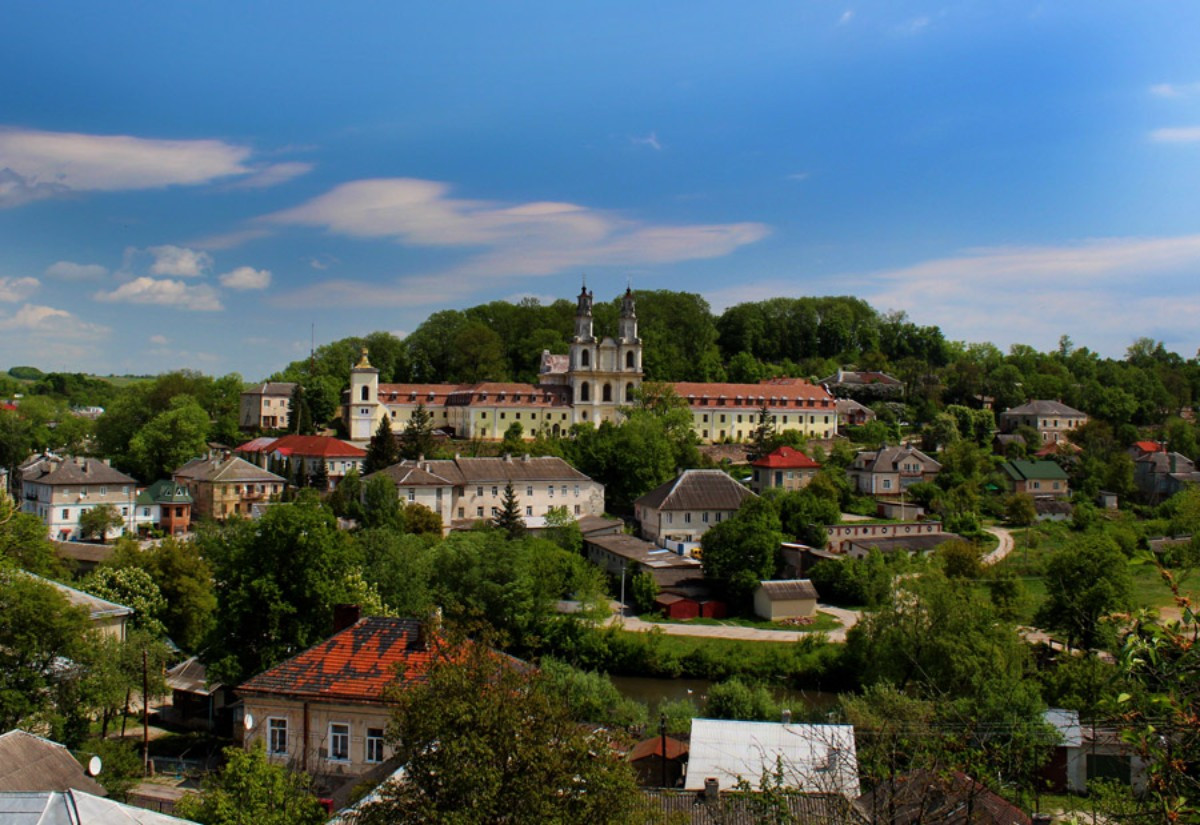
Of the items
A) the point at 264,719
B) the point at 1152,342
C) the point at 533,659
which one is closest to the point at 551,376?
the point at 533,659

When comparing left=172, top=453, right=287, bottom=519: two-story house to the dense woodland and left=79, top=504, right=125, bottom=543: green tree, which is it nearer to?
left=79, top=504, right=125, bottom=543: green tree

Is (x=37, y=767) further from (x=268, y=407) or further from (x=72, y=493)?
(x=268, y=407)

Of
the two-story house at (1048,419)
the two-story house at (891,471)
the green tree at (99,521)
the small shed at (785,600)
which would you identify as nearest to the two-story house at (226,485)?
the green tree at (99,521)

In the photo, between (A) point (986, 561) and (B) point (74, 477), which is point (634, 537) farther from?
(B) point (74, 477)

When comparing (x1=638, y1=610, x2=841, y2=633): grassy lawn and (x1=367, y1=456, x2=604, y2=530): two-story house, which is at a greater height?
(x1=367, y1=456, x2=604, y2=530): two-story house

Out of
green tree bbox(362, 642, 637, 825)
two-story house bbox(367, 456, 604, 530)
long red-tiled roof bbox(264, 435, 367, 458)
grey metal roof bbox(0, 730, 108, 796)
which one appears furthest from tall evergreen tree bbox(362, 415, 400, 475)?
green tree bbox(362, 642, 637, 825)

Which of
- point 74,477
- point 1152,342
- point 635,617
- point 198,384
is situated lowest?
point 635,617
